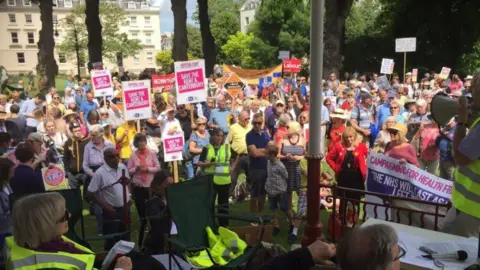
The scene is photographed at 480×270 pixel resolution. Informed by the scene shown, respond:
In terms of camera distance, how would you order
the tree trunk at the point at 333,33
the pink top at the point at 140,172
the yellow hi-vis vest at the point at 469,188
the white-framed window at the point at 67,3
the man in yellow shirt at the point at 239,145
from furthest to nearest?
the white-framed window at the point at 67,3 < the tree trunk at the point at 333,33 < the man in yellow shirt at the point at 239,145 < the pink top at the point at 140,172 < the yellow hi-vis vest at the point at 469,188

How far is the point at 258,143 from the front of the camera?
24.0 feet

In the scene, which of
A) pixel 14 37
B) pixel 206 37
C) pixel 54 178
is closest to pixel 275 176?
pixel 54 178

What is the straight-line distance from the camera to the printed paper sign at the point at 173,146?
7.32m

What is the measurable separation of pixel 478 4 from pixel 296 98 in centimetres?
2191

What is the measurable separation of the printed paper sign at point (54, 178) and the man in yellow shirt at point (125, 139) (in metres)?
1.62

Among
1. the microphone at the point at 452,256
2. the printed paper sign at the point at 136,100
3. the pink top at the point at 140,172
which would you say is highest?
the printed paper sign at the point at 136,100

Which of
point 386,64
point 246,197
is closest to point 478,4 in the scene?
point 386,64

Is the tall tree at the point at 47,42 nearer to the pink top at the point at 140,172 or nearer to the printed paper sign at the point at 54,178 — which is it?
the printed paper sign at the point at 54,178

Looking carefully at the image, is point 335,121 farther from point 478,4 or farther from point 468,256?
point 478,4

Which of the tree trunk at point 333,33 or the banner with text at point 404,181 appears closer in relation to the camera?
the banner with text at point 404,181

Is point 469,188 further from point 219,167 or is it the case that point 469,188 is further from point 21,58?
point 21,58

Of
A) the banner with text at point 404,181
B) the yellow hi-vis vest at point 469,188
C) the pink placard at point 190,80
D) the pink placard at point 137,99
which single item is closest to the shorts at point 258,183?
the banner with text at point 404,181

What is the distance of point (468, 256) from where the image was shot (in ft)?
10.6

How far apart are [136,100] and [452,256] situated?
6.13m
